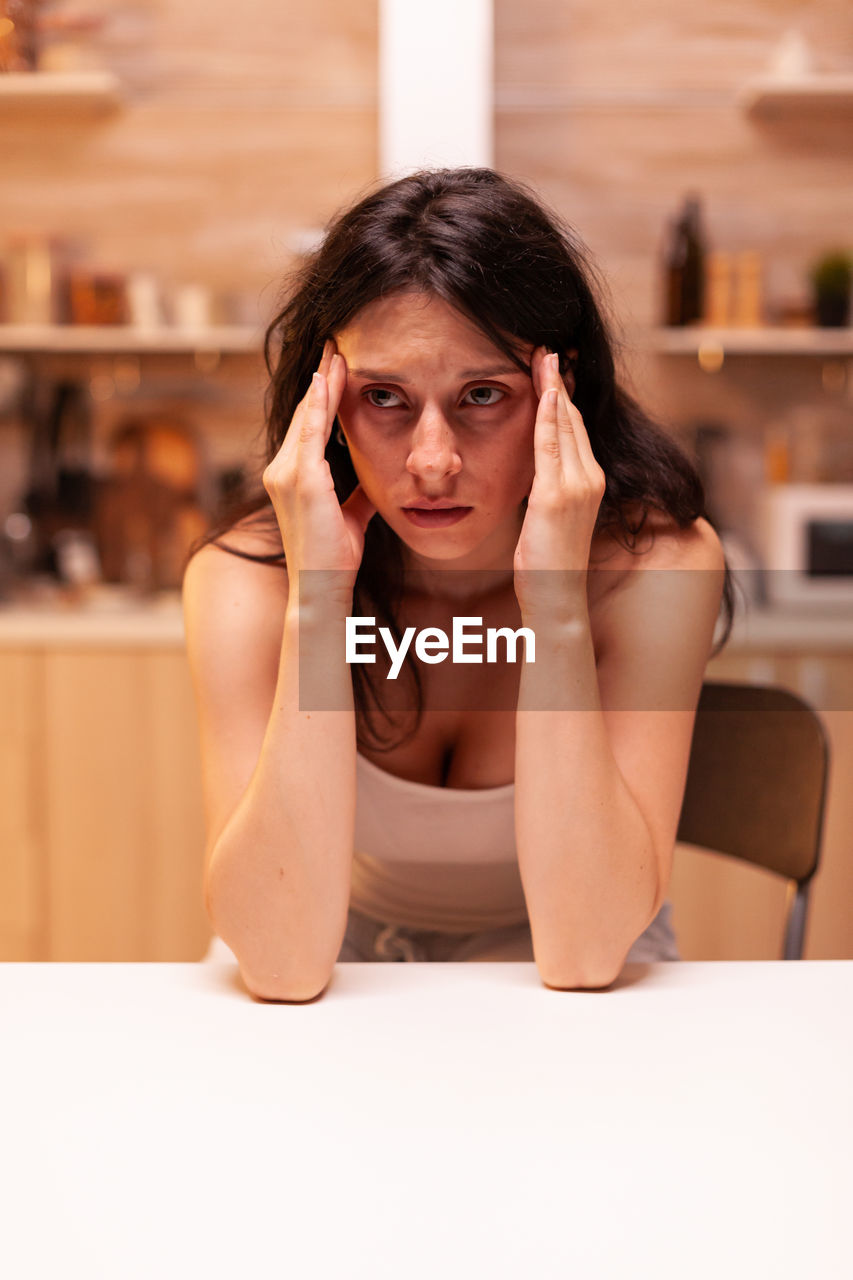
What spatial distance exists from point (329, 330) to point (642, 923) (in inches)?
22.7

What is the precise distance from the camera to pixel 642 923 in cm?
94

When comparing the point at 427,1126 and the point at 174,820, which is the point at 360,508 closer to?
the point at 427,1126

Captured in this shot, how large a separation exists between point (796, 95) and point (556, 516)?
2.10 m

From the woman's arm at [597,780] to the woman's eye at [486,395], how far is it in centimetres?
19

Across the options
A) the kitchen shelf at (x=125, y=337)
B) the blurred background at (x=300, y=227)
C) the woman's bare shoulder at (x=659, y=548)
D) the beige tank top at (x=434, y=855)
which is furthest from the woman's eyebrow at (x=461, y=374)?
the kitchen shelf at (x=125, y=337)

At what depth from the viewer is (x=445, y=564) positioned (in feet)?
4.05

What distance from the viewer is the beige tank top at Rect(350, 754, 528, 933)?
1.12 meters

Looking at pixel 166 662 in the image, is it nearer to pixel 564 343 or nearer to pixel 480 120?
pixel 480 120

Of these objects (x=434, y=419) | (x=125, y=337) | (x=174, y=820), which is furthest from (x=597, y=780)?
(x=125, y=337)

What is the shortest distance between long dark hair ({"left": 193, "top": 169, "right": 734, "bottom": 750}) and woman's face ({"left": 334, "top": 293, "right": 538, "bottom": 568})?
0.06 ft

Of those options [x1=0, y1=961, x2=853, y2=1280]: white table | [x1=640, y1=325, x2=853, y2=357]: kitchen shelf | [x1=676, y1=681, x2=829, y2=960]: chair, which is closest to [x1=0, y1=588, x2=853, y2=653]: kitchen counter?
[x1=640, y1=325, x2=853, y2=357]: kitchen shelf

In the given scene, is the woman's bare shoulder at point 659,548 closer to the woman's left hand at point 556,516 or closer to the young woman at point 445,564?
the young woman at point 445,564

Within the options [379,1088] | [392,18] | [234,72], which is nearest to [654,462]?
[379,1088]

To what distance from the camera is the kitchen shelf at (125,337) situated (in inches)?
103
